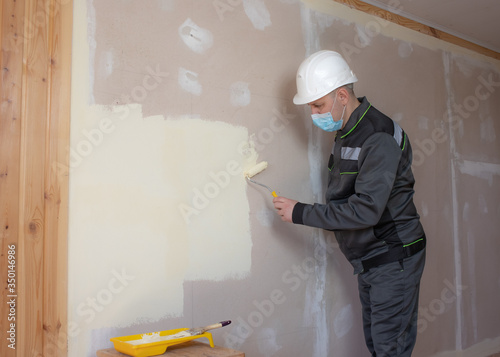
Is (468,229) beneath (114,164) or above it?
beneath

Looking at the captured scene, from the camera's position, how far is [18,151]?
176 centimetres

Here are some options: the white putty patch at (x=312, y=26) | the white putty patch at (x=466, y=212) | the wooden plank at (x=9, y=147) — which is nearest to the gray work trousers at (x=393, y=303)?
the white putty patch at (x=312, y=26)

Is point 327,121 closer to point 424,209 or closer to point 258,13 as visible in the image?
point 258,13

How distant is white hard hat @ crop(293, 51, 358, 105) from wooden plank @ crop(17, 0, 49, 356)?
1112 mm

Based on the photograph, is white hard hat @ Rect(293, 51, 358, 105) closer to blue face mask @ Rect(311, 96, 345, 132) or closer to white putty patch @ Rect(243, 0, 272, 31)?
blue face mask @ Rect(311, 96, 345, 132)

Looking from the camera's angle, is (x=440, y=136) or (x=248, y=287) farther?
(x=440, y=136)

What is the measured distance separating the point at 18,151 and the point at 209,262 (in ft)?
3.03

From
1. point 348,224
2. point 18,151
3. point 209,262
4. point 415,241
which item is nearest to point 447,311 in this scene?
point 415,241

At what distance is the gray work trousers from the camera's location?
2.16m

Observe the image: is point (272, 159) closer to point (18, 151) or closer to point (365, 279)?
point (365, 279)

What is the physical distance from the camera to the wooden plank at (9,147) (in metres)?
1.71

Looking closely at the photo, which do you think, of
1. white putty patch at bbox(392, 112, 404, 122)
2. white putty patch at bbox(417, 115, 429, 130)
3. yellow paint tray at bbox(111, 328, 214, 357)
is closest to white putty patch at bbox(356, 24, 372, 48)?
white putty patch at bbox(392, 112, 404, 122)

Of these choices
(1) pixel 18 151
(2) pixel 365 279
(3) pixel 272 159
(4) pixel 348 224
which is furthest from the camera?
(3) pixel 272 159

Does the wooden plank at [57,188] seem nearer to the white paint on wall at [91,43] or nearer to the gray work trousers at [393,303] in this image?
the white paint on wall at [91,43]
